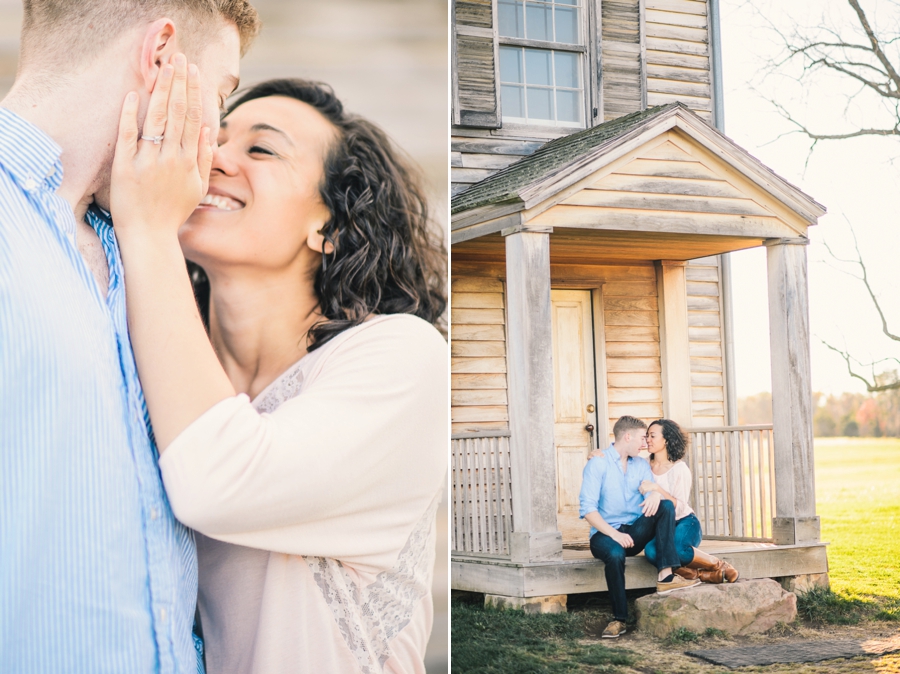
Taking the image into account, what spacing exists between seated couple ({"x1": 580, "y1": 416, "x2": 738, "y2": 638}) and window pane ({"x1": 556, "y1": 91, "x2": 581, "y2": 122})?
1.40 meters

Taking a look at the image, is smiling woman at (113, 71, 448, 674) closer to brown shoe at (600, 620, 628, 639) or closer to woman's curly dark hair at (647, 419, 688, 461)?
brown shoe at (600, 620, 628, 639)

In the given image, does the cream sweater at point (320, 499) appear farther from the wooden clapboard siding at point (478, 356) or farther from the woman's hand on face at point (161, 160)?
the wooden clapboard siding at point (478, 356)

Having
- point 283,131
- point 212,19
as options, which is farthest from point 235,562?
point 212,19

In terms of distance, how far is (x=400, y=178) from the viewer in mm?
1935

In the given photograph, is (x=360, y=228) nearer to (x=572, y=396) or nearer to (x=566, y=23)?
(x=572, y=396)

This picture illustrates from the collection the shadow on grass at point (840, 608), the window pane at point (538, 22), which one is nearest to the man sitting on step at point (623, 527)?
the shadow on grass at point (840, 608)

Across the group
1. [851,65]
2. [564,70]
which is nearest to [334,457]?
[564,70]

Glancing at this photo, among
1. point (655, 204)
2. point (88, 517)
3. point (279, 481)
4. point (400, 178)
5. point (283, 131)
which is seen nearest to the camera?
point (88, 517)

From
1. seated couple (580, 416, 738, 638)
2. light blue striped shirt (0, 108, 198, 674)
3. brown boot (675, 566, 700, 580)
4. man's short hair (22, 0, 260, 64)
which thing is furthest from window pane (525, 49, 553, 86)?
light blue striped shirt (0, 108, 198, 674)

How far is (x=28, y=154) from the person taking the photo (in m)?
1.20

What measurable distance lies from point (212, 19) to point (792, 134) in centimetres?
277

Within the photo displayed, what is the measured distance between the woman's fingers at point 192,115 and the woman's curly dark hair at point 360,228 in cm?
38

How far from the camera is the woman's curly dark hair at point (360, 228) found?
1.76m

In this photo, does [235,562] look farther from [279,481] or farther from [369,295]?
[369,295]
